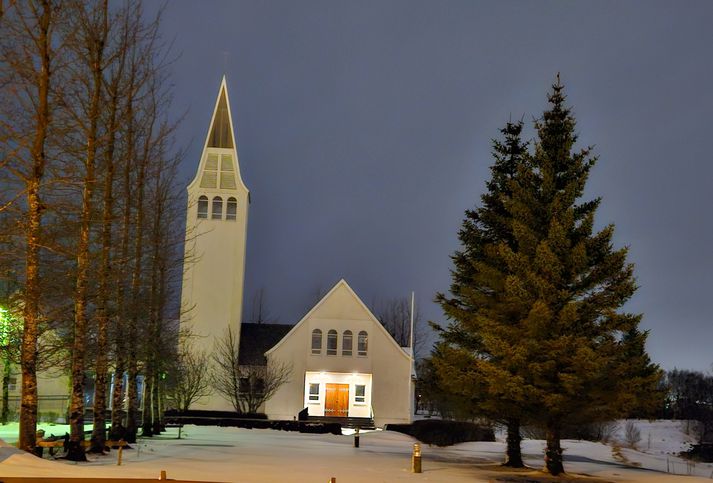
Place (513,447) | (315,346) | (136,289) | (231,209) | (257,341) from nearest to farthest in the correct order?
(136,289) → (513,447) → (315,346) → (231,209) → (257,341)

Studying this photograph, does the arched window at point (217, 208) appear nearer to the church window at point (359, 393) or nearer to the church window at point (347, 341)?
the church window at point (347, 341)

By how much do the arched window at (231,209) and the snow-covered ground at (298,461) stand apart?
19.7 metres

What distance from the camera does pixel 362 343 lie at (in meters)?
54.1

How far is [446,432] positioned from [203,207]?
27.3m

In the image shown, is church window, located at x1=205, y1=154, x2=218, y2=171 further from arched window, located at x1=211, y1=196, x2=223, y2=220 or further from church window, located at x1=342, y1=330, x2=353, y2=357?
church window, located at x1=342, y1=330, x2=353, y2=357

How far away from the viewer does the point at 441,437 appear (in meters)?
38.5

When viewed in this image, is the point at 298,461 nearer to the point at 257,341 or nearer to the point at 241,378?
the point at 241,378

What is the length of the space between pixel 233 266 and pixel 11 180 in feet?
126

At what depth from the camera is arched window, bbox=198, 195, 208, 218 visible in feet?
189

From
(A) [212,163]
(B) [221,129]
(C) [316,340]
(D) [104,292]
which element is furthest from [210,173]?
(D) [104,292]

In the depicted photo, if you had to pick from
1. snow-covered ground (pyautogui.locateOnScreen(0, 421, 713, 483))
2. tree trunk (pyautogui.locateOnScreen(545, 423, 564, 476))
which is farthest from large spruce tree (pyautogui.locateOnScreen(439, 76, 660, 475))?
snow-covered ground (pyautogui.locateOnScreen(0, 421, 713, 483))

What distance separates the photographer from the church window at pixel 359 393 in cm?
5331

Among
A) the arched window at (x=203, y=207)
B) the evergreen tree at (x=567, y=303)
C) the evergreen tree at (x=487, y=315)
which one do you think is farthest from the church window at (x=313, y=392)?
the evergreen tree at (x=567, y=303)

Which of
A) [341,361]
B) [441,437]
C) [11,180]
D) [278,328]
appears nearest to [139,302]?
[11,180]
